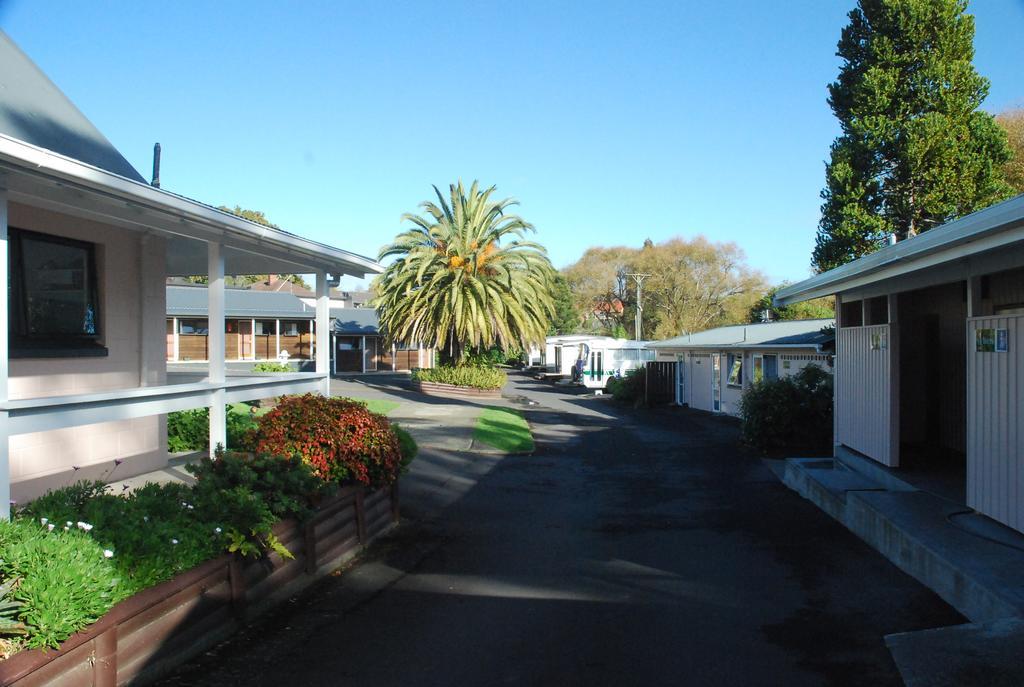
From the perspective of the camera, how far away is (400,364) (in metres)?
50.7

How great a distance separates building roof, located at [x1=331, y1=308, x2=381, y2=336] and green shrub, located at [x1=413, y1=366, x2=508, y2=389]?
41.7 feet

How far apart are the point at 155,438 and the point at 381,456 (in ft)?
12.0

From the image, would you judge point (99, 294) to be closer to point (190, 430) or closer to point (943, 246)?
point (190, 430)

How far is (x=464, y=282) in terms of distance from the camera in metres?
32.1

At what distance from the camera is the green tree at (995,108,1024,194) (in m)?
25.8

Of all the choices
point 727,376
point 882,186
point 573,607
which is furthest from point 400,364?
point 573,607

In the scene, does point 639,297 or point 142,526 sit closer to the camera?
point 142,526

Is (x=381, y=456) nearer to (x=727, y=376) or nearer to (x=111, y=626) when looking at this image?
(x=111, y=626)

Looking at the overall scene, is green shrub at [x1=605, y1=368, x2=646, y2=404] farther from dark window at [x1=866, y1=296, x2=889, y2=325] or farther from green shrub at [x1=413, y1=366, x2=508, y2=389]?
dark window at [x1=866, y1=296, x2=889, y2=325]

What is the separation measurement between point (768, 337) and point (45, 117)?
811 inches

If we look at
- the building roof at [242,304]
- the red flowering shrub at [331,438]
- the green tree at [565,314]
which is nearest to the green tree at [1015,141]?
the red flowering shrub at [331,438]

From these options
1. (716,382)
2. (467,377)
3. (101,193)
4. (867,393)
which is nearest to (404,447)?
(101,193)

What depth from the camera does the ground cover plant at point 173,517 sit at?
406 centimetres

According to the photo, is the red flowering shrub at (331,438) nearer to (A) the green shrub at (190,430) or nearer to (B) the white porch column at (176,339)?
(A) the green shrub at (190,430)
